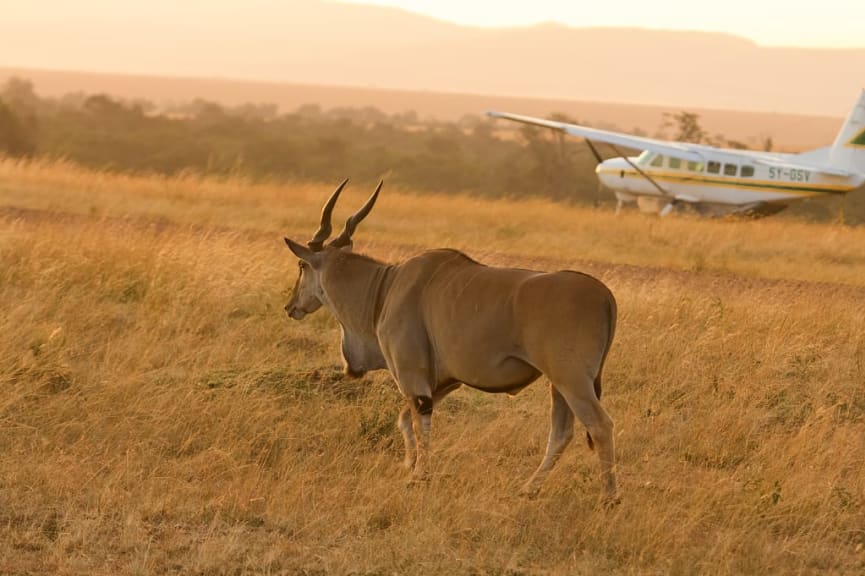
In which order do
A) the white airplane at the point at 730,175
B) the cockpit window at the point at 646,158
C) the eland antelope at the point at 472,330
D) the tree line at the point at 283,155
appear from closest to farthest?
the eland antelope at the point at 472,330 → the white airplane at the point at 730,175 → the cockpit window at the point at 646,158 → the tree line at the point at 283,155

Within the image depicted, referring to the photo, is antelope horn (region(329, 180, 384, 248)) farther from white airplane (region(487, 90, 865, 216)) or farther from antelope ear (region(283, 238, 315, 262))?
white airplane (region(487, 90, 865, 216))

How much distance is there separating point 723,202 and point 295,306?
75.5ft

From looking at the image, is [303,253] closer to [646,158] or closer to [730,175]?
[730,175]

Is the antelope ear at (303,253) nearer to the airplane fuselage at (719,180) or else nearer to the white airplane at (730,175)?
the white airplane at (730,175)

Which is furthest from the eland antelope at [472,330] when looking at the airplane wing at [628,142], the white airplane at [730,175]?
the airplane wing at [628,142]

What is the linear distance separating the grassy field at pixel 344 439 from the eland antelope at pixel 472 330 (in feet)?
1.37

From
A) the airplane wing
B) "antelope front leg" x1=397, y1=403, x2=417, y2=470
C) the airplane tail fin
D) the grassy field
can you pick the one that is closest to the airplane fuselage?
the airplane wing

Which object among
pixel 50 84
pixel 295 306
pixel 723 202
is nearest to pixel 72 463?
pixel 295 306

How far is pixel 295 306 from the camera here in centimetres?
859

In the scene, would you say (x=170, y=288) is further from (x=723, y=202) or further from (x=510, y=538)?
(x=723, y=202)

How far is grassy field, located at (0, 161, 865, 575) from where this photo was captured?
264 inches

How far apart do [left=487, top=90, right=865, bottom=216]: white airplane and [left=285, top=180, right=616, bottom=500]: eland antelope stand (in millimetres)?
21768

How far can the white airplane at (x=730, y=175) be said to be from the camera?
29.3 meters

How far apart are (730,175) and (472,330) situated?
23648 millimetres
